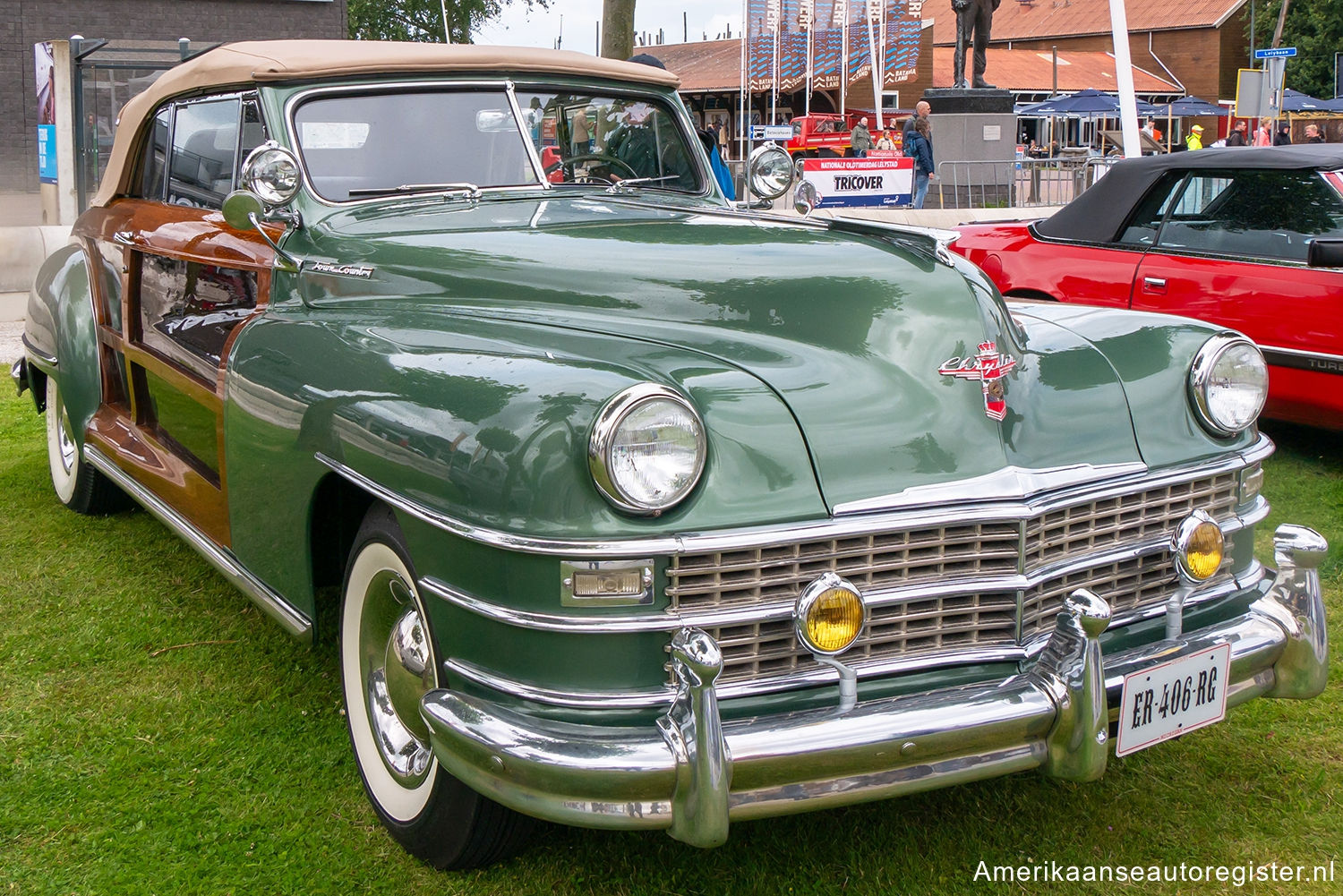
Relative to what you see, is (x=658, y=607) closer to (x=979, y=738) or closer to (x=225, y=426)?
(x=979, y=738)

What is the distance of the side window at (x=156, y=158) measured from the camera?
439 centimetres

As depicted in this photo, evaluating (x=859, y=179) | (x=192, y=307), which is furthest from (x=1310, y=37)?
(x=192, y=307)

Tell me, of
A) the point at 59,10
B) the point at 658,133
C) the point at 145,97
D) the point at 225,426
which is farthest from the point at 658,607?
the point at 59,10

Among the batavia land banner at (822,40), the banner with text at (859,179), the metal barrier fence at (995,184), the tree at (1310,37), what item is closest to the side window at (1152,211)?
the banner with text at (859,179)

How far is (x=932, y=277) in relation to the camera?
8.91 feet

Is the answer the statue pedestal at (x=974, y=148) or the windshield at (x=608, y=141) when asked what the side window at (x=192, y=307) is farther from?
the statue pedestal at (x=974, y=148)

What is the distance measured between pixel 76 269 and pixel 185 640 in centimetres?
168

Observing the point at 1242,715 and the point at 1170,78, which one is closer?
the point at 1242,715

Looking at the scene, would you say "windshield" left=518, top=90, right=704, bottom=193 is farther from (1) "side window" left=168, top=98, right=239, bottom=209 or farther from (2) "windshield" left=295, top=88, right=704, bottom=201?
(1) "side window" left=168, top=98, right=239, bottom=209

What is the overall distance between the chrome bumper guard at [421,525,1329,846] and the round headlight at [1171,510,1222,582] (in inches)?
13.3

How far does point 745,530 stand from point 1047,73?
46298 mm

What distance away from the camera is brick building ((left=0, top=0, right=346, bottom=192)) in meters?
19.4

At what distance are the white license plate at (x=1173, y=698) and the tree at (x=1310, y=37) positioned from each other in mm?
47856

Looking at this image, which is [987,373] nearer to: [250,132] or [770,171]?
[770,171]
